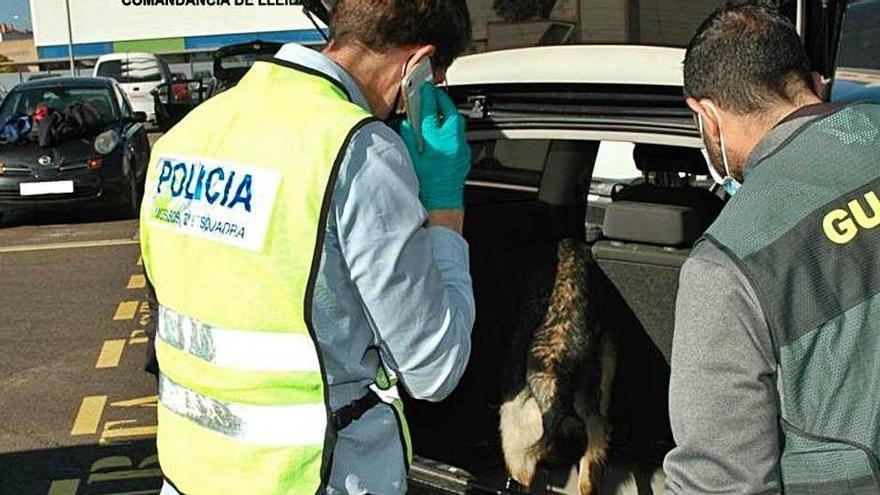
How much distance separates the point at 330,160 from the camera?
74.4 inches

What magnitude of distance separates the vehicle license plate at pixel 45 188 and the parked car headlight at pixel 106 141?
1.69ft

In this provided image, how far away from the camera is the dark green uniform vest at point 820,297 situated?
1.71 metres

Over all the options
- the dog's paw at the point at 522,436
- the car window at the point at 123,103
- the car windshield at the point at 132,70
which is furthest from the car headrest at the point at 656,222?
the car windshield at the point at 132,70

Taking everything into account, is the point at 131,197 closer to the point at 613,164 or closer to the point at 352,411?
the point at 613,164

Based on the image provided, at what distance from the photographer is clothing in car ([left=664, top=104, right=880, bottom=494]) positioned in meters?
1.70

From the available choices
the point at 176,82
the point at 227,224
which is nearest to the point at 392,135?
the point at 227,224

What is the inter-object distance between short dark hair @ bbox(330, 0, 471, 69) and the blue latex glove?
160mm

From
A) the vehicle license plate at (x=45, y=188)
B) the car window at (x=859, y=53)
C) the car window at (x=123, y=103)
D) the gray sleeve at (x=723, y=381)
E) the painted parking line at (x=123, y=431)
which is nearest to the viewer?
the gray sleeve at (x=723, y=381)

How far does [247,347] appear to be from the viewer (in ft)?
6.52

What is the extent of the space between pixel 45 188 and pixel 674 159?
9278 mm

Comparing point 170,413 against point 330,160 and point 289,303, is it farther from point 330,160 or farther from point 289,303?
point 330,160

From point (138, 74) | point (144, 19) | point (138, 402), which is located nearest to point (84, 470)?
point (138, 402)

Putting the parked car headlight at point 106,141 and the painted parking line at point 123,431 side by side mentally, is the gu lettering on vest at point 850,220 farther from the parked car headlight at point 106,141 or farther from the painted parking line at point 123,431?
the parked car headlight at point 106,141

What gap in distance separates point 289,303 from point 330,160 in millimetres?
246
